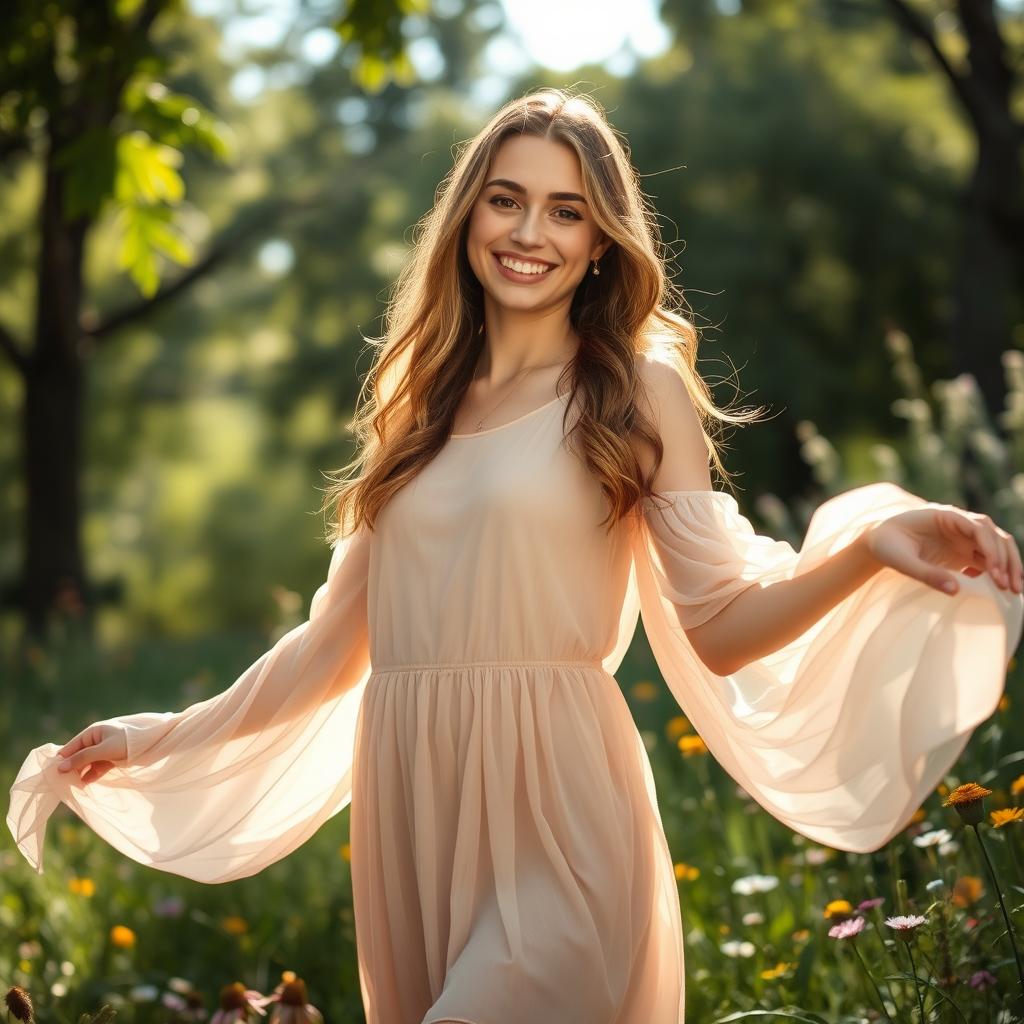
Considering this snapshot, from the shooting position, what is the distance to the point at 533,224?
2.90 metres

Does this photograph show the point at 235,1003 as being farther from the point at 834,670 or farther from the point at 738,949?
the point at 834,670

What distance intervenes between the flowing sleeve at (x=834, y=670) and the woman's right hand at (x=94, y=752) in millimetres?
1136

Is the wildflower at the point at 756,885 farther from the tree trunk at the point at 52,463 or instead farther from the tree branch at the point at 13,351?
the tree trunk at the point at 52,463

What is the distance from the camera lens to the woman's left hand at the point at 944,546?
222cm

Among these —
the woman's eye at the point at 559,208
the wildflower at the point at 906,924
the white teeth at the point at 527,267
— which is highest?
the woman's eye at the point at 559,208

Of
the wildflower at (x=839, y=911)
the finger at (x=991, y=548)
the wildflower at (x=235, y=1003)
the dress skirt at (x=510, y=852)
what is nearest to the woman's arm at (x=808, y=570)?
the finger at (x=991, y=548)

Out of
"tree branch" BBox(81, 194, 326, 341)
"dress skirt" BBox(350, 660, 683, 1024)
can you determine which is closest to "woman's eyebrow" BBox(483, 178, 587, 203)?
"dress skirt" BBox(350, 660, 683, 1024)

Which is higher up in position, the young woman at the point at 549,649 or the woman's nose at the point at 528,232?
the woman's nose at the point at 528,232

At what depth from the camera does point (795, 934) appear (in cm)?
355

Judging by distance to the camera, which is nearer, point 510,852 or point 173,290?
point 510,852

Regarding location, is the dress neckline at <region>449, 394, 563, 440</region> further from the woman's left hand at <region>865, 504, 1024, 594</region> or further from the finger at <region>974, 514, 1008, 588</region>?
the finger at <region>974, 514, 1008, 588</region>

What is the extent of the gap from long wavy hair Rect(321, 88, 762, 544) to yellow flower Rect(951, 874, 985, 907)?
1005mm

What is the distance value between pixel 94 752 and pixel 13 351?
27.9ft

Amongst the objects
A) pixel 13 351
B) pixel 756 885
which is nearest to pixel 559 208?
pixel 756 885
